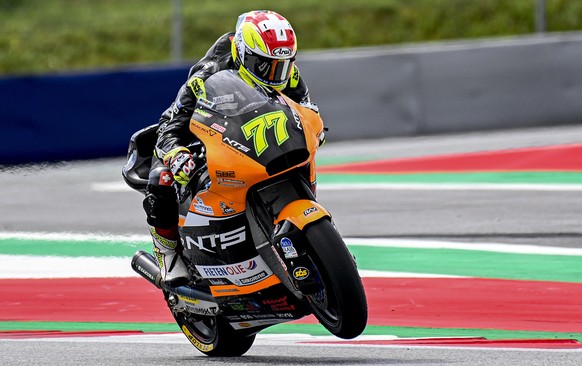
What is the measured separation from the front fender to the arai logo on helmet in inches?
30.7

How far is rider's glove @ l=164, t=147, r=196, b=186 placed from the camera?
6.46 meters

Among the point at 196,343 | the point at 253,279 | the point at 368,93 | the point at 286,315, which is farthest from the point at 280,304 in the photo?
the point at 368,93

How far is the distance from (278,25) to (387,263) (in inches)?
143

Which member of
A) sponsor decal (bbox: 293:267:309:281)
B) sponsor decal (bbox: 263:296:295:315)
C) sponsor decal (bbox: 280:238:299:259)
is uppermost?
sponsor decal (bbox: 280:238:299:259)

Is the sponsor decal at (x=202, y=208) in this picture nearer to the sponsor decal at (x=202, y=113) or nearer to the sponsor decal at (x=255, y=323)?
the sponsor decal at (x=202, y=113)

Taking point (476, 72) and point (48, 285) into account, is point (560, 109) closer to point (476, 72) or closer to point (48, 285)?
point (476, 72)

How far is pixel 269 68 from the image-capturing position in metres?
6.42

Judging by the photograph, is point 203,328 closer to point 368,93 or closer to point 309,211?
point 309,211

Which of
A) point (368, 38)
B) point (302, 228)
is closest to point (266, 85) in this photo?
point (302, 228)

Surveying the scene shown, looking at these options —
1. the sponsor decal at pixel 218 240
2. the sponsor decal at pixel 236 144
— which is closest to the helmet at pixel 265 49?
the sponsor decal at pixel 236 144

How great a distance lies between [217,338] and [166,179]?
89 centimetres

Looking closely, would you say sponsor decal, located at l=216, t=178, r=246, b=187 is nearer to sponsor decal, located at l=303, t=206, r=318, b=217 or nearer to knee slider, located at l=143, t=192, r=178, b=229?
sponsor decal, located at l=303, t=206, r=318, b=217

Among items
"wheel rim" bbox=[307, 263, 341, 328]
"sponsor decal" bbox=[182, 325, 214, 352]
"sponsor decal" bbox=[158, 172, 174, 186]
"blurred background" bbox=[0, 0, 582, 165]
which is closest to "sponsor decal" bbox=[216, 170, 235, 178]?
"sponsor decal" bbox=[158, 172, 174, 186]

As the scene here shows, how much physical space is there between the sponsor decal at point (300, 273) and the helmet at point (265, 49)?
108cm
